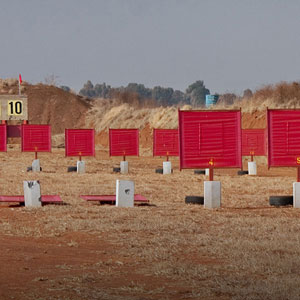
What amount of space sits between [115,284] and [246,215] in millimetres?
9042

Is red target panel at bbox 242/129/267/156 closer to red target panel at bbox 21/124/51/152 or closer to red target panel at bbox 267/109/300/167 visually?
red target panel at bbox 21/124/51/152

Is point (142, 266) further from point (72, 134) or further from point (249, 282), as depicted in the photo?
point (72, 134)

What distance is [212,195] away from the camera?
69.4 ft

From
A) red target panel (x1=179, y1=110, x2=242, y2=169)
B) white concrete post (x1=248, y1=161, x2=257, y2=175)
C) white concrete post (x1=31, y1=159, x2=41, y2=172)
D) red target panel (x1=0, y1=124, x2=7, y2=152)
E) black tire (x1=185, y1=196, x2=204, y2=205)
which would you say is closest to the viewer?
red target panel (x1=179, y1=110, x2=242, y2=169)

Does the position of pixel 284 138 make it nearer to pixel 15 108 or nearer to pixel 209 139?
pixel 209 139

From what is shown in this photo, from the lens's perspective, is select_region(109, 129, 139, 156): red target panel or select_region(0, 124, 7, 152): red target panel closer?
select_region(109, 129, 139, 156): red target panel

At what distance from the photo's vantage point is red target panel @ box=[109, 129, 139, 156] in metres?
42.6

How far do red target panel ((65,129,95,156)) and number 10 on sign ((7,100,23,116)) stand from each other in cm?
2601

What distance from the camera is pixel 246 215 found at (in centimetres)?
1930

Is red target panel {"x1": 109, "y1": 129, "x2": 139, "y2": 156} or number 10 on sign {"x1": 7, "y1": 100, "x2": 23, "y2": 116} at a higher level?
number 10 on sign {"x1": 7, "y1": 100, "x2": 23, "y2": 116}

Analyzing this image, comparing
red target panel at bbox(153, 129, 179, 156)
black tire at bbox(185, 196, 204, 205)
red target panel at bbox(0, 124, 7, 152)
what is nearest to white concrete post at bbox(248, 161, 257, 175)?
red target panel at bbox(153, 129, 179, 156)

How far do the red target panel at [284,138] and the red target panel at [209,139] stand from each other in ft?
2.83

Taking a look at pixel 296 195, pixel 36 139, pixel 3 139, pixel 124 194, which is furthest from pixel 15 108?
pixel 296 195

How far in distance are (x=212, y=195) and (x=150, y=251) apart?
795 centimetres
